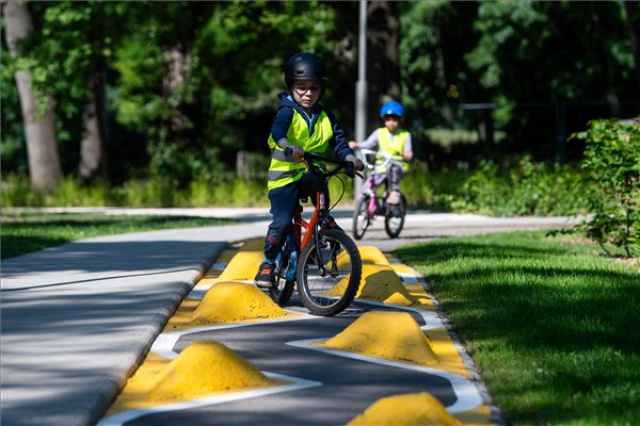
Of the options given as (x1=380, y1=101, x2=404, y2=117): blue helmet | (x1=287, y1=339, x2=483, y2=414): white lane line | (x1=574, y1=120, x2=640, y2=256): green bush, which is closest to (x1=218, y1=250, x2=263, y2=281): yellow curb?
(x1=287, y1=339, x2=483, y2=414): white lane line

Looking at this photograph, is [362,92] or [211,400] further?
[362,92]

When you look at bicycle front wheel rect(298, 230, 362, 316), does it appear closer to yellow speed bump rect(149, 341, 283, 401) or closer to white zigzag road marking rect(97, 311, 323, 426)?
white zigzag road marking rect(97, 311, 323, 426)

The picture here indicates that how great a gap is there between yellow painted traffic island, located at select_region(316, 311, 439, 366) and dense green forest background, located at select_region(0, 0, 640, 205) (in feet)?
54.5

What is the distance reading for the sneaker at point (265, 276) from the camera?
9.67 metres

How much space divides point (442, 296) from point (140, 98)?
26.4m

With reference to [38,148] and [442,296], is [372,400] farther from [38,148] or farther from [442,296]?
[38,148]

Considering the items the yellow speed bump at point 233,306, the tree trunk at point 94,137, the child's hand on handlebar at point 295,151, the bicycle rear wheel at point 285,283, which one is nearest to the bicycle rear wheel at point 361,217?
the bicycle rear wheel at point 285,283

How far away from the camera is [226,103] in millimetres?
43594

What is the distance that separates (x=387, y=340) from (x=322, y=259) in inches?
66.7

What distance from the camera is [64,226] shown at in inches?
790

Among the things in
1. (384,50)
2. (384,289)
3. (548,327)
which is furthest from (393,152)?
(384,50)

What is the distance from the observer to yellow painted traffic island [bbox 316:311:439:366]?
298 inches

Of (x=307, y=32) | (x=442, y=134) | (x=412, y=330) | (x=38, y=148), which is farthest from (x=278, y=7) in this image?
(x=412, y=330)

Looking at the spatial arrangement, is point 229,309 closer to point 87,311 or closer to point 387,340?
point 87,311
